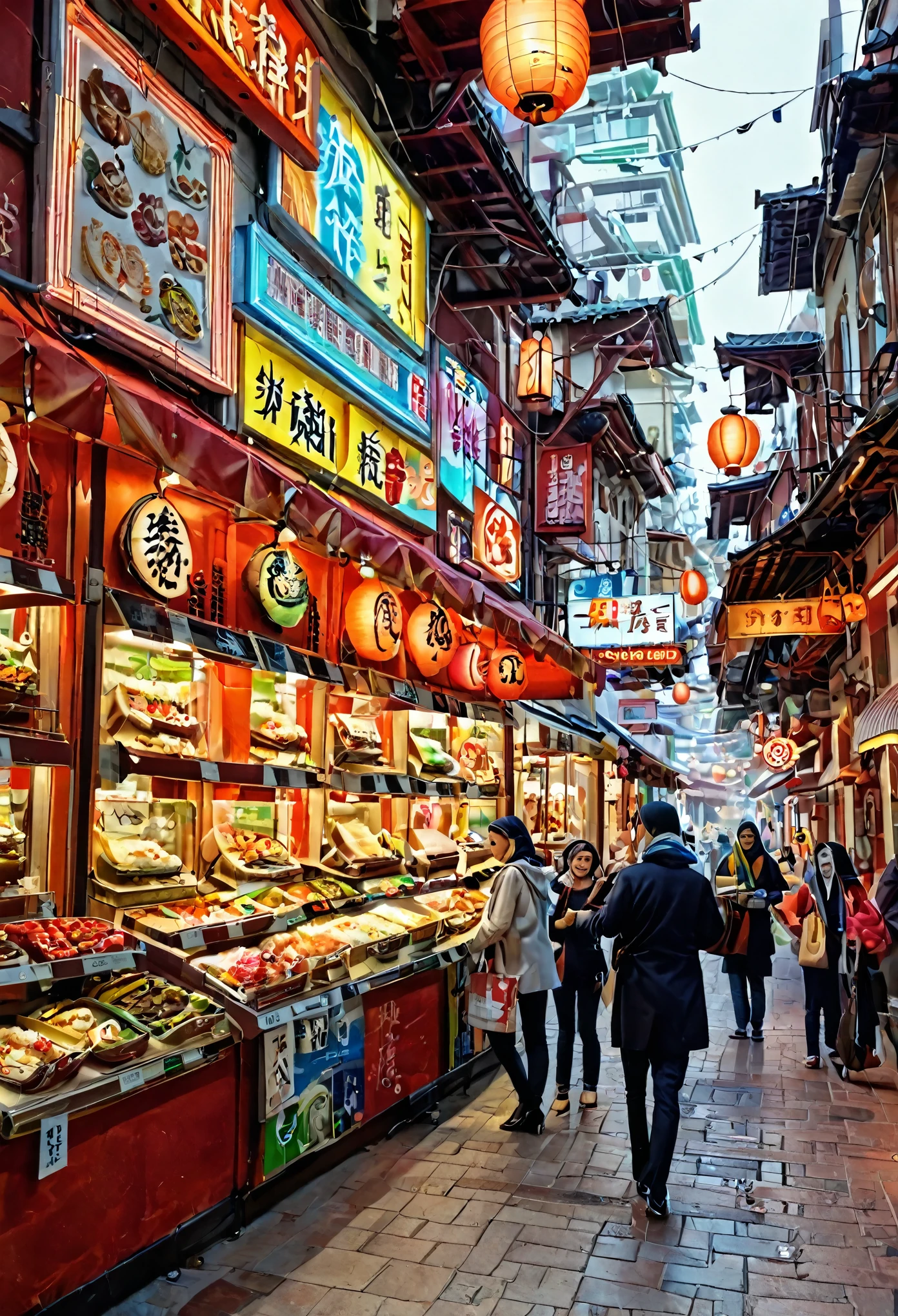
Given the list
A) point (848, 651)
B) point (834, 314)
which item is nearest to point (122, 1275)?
point (848, 651)

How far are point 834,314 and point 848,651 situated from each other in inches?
248

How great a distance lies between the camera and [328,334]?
8.93m

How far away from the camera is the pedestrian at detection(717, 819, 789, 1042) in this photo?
10.7 meters

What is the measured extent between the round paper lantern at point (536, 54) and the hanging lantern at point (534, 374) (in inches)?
391

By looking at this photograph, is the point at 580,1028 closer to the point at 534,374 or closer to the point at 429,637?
the point at 429,637

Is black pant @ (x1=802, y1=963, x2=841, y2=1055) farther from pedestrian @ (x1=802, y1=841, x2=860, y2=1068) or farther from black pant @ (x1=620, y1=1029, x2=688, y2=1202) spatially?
black pant @ (x1=620, y1=1029, x2=688, y2=1202)

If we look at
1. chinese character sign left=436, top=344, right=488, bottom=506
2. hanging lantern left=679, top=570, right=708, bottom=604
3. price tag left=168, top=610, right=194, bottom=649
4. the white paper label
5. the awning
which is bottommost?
the white paper label

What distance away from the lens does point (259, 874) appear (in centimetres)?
705

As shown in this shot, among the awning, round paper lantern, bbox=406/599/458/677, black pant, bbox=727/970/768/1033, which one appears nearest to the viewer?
the awning

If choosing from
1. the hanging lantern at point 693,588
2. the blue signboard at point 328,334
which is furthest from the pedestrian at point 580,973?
the hanging lantern at point 693,588

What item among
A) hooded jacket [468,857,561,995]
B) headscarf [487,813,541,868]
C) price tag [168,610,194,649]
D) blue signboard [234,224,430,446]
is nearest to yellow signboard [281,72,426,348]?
blue signboard [234,224,430,446]

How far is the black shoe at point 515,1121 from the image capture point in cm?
755

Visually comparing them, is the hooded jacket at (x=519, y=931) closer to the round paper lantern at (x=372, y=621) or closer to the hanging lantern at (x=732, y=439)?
the round paper lantern at (x=372, y=621)

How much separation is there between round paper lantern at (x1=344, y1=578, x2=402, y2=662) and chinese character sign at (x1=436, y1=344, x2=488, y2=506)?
4.10 m
